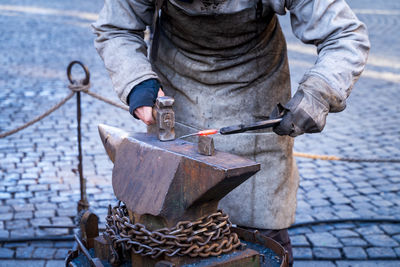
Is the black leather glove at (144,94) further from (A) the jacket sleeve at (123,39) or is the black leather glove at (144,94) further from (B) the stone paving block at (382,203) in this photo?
(B) the stone paving block at (382,203)

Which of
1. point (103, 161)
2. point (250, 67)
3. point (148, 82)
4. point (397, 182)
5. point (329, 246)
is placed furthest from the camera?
point (103, 161)

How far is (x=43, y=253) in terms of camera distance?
13.4ft

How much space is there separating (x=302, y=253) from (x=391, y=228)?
0.89 meters

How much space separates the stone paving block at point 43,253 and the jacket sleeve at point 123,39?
1920 mm

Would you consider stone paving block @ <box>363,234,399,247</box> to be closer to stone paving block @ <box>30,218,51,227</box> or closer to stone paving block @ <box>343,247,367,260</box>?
stone paving block @ <box>343,247,367,260</box>

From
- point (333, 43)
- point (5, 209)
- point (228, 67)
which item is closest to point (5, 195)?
point (5, 209)

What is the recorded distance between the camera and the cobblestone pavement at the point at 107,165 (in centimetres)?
426

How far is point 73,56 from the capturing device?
10242 millimetres

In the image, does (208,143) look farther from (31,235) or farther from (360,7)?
(360,7)

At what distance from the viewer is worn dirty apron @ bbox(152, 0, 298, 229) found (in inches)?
105

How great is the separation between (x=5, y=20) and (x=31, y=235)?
412 inches

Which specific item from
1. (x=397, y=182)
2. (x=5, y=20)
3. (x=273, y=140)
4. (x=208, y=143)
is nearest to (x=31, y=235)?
(x=273, y=140)

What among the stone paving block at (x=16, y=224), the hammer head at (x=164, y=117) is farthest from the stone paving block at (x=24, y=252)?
the hammer head at (x=164, y=117)

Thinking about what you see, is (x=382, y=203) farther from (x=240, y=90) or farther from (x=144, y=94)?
(x=144, y=94)
